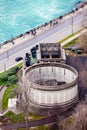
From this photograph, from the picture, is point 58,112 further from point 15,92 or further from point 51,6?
point 51,6

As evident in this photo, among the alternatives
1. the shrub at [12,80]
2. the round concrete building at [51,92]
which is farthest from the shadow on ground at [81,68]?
the shrub at [12,80]

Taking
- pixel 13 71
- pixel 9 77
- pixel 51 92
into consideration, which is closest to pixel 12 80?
pixel 9 77

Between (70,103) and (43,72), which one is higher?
(43,72)

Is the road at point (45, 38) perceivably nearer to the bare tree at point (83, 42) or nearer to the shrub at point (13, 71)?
the shrub at point (13, 71)

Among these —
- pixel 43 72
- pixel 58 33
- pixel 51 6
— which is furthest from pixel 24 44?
pixel 51 6

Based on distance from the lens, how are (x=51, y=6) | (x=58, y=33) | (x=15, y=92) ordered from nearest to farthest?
(x=15, y=92) → (x=58, y=33) → (x=51, y=6)

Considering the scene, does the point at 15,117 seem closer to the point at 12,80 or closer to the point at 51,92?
the point at 51,92
